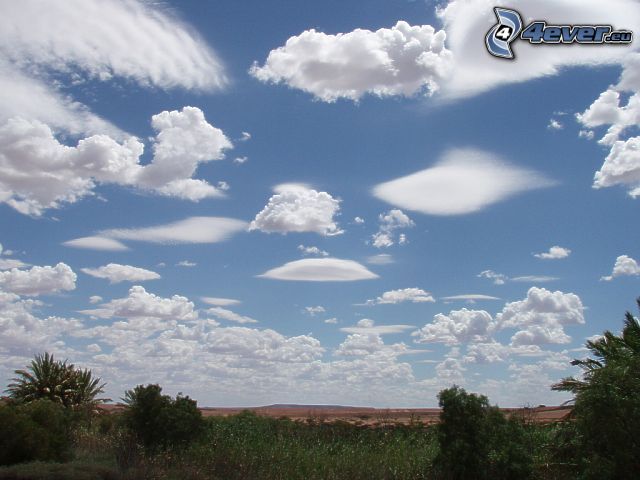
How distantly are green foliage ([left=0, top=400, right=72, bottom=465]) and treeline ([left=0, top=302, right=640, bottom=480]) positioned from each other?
3cm

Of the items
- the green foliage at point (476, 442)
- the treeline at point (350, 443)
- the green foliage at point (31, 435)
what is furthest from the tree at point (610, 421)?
the green foliage at point (31, 435)

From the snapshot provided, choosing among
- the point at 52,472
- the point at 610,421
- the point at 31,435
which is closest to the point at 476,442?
the point at 610,421

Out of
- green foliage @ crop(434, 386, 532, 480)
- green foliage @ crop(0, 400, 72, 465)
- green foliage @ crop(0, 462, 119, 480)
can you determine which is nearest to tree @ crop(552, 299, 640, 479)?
green foliage @ crop(434, 386, 532, 480)

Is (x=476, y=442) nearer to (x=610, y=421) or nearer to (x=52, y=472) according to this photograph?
(x=610, y=421)

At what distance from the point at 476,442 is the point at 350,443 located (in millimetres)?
7292

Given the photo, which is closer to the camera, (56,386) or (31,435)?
(31,435)

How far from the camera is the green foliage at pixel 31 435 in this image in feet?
58.2

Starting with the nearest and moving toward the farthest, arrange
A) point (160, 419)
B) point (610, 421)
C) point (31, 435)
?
point (610, 421) < point (31, 435) < point (160, 419)

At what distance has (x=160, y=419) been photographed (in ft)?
69.9

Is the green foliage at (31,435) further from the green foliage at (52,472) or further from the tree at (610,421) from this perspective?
the tree at (610,421)

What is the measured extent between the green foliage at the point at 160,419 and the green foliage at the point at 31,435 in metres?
2.67

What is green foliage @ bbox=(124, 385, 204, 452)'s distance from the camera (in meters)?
21.3

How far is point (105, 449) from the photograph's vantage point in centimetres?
2134

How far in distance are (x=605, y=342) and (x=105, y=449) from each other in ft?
51.8
